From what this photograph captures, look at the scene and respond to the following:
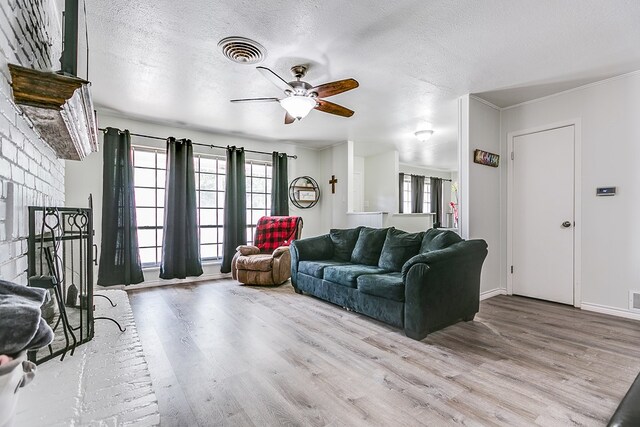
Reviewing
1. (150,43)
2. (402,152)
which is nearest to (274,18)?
(150,43)

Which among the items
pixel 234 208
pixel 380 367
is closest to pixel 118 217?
pixel 234 208

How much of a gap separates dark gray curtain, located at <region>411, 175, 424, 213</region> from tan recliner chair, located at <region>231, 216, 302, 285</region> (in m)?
4.63

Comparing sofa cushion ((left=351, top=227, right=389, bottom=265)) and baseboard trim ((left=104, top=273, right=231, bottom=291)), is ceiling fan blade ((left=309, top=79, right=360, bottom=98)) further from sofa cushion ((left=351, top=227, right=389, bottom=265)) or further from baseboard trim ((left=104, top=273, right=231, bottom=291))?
baseboard trim ((left=104, top=273, right=231, bottom=291))

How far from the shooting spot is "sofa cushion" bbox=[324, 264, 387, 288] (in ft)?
10.6

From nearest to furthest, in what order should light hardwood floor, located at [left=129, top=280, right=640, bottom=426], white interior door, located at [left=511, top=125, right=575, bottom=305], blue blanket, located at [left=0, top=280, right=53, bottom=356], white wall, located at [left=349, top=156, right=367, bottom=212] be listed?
blue blanket, located at [left=0, top=280, right=53, bottom=356] → light hardwood floor, located at [left=129, top=280, right=640, bottom=426] → white interior door, located at [left=511, top=125, right=575, bottom=305] → white wall, located at [left=349, top=156, right=367, bottom=212]

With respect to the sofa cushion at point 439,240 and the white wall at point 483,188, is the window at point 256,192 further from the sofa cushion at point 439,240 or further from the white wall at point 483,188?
the white wall at point 483,188

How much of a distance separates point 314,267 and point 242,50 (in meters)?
2.45

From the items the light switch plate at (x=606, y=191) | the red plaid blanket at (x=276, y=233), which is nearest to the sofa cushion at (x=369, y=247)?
the red plaid blanket at (x=276, y=233)

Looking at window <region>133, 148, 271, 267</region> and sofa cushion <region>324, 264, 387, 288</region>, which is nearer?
sofa cushion <region>324, 264, 387, 288</region>

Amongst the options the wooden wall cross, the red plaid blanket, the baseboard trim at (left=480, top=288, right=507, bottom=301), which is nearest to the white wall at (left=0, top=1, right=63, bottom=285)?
the red plaid blanket

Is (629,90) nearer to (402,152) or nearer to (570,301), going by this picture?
(570,301)

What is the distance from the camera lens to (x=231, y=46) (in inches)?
96.9

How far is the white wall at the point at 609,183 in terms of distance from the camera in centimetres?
303

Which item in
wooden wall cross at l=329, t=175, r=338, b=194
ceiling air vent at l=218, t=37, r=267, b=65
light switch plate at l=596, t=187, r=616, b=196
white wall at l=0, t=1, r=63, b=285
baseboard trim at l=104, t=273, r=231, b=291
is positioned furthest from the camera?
wooden wall cross at l=329, t=175, r=338, b=194
